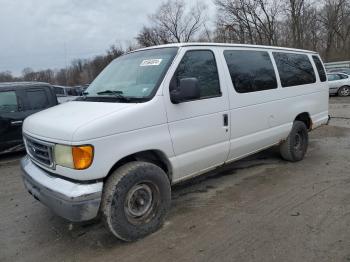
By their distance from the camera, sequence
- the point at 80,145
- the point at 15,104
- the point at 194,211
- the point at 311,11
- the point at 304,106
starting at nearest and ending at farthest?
the point at 80,145, the point at 194,211, the point at 304,106, the point at 15,104, the point at 311,11

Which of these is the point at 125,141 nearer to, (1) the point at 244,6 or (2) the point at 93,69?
(1) the point at 244,6

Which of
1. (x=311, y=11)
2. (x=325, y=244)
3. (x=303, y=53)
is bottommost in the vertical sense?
(x=325, y=244)

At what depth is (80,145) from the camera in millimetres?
3418

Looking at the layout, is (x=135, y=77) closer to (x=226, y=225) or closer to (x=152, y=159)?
(x=152, y=159)

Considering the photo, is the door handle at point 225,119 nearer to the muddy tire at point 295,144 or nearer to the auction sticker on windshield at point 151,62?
the auction sticker on windshield at point 151,62

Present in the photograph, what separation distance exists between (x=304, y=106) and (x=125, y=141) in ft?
13.4

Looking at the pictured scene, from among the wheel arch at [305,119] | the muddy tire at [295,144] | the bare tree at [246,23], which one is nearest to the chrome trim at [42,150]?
the muddy tire at [295,144]

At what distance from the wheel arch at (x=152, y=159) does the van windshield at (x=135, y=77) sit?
0.62 metres

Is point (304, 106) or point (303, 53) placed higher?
point (303, 53)

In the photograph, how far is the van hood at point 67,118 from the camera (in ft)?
11.7

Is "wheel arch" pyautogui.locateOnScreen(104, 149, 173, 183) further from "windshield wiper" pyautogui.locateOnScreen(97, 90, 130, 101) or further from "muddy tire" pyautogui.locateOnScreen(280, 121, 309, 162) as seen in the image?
"muddy tire" pyautogui.locateOnScreen(280, 121, 309, 162)

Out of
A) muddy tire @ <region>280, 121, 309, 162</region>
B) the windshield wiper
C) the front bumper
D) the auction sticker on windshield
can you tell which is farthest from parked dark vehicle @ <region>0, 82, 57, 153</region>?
muddy tire @ <region>280, 121, 309, 162</region>

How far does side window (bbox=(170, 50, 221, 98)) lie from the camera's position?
4.39m

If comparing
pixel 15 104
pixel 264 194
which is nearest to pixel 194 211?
pixel 264 194
